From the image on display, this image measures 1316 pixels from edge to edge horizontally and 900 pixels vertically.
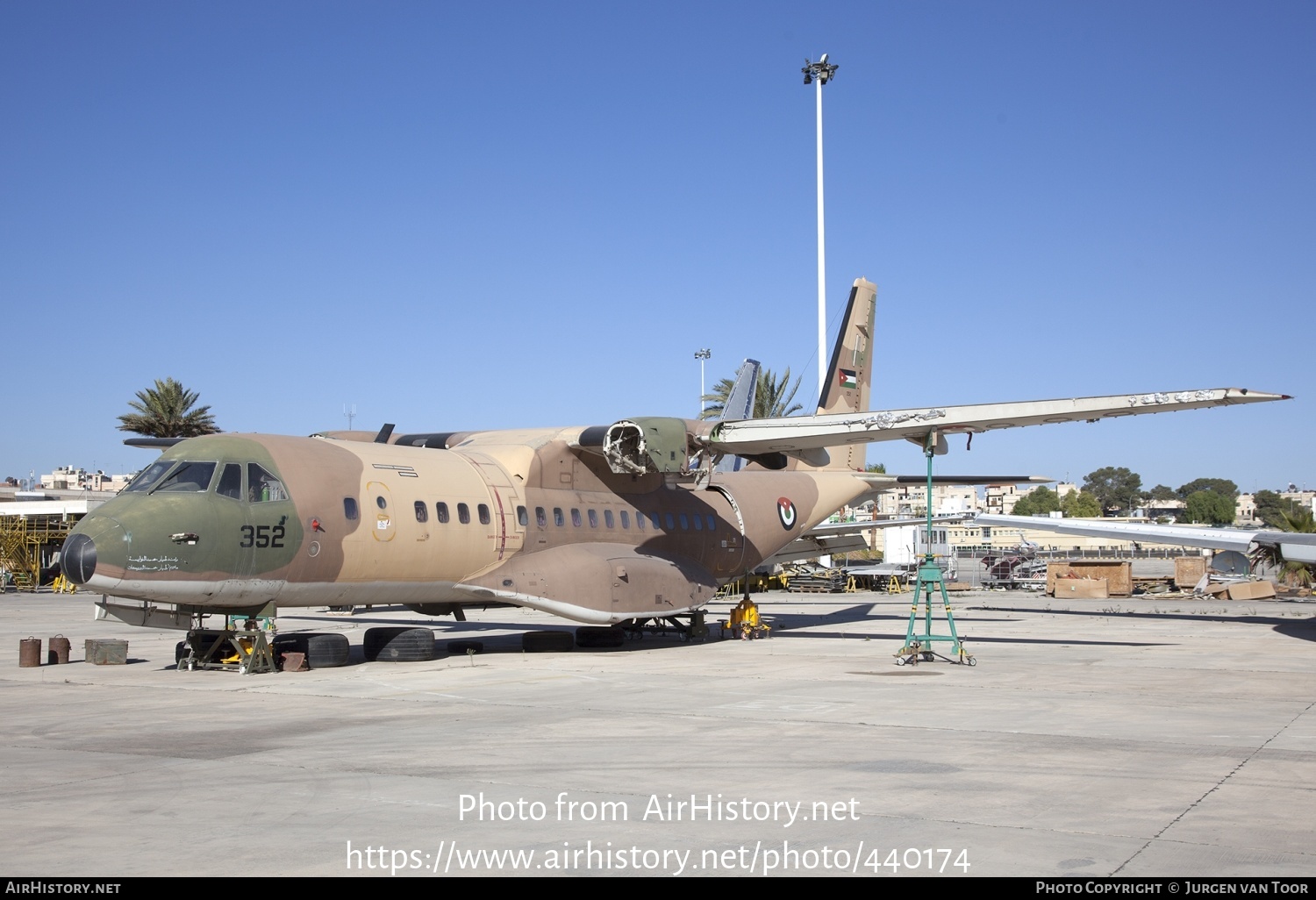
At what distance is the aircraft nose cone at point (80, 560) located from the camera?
14.3 metres

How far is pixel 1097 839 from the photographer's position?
6496 mm

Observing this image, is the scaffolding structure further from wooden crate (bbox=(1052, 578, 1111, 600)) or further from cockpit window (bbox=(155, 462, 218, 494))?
wooden crate (bbox=(1052, 578, 1111, 600))

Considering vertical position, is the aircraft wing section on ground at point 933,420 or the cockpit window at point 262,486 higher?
the aircraft wing section on ground at point 933,420

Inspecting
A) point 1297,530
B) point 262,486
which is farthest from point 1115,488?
point 262,486

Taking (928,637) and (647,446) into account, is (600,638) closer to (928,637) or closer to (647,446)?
(647,446)

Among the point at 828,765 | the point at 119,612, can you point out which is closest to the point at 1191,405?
the point at 828,765

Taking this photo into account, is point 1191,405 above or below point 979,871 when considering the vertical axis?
above

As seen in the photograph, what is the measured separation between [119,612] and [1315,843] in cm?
1450

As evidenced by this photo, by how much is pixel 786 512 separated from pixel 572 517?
6.46m

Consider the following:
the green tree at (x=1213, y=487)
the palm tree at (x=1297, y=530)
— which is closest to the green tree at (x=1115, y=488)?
the green tree at (x=1213, y=487)

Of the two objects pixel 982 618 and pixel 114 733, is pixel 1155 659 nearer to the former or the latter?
pixel 982 618

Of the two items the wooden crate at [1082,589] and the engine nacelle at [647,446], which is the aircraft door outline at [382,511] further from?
the wooden crate at [1082,589]

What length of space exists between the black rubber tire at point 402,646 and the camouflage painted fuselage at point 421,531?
2.00 ft

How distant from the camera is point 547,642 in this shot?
66.8ft
